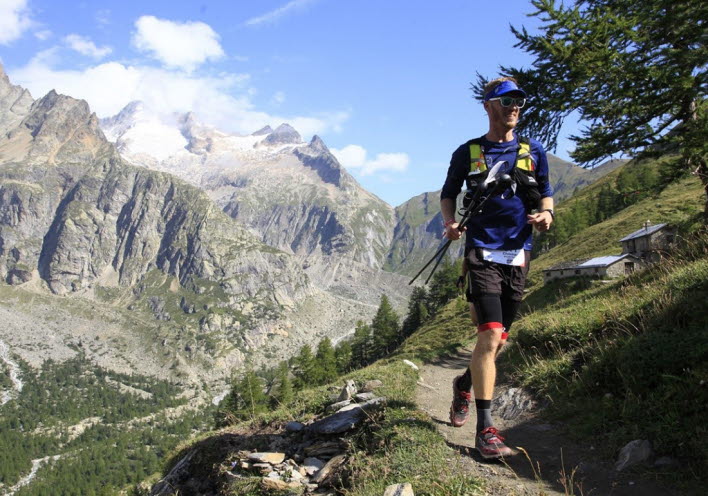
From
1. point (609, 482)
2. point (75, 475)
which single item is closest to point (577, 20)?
point (609, 482)

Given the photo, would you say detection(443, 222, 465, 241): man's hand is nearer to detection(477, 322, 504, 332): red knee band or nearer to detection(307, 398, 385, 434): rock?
detection(477, 322, 504, 332): red knee band

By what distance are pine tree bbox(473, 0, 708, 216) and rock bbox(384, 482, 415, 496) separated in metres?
11.6

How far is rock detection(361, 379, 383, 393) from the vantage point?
951 centimetres

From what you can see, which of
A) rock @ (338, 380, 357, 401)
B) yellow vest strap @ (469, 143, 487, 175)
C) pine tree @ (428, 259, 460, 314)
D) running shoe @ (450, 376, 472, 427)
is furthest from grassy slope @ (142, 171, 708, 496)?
pine tree @ (428, 259, 460, 314)

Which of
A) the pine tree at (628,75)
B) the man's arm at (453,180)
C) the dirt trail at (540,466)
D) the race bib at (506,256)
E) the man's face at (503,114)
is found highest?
the pine tree at (628,75)

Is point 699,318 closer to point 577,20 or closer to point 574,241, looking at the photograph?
point 577,20

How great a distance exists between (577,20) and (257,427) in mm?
13408

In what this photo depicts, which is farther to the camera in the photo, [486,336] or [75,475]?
[75,475]

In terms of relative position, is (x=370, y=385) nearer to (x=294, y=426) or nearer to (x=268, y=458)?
(x=294, y=426)

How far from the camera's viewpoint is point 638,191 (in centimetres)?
1406

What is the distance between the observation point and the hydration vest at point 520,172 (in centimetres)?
545

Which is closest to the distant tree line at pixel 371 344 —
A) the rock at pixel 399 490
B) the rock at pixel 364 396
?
the rock at pixel 364 396

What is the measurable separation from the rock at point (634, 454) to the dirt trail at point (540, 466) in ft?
0.36

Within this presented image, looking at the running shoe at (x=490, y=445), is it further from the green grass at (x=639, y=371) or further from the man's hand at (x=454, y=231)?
the man's hand at (x=454, y=231)
